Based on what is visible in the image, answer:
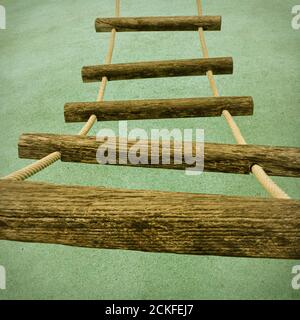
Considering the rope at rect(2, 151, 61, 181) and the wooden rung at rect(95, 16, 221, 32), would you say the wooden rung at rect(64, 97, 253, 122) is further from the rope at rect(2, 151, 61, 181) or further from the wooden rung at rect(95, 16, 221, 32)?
the wooden rung at rect(95, 16, 221, 32)

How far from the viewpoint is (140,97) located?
2.77 m

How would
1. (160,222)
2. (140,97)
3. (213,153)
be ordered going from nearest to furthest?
(160,222)
(213,153)
(140,97)

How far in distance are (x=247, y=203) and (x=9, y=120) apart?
2.49 metres

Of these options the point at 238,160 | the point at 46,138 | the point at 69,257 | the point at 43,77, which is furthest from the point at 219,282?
the point at 43,77

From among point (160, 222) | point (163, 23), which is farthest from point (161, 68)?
point (160, 222)

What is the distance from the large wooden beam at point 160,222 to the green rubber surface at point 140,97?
1.39m

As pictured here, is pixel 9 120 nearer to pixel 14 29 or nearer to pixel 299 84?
pixel 14 29

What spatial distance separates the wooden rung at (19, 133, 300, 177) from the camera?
40.1 inches

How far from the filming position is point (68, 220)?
61 cm

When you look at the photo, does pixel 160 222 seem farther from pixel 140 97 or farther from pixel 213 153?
pixel 140 97

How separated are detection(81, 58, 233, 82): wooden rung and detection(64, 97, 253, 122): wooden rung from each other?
31 cm

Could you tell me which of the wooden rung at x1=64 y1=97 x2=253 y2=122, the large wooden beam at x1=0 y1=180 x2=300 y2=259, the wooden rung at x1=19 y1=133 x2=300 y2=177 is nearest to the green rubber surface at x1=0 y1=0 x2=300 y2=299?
the wooden rung at x1=64 y1=97 x2=253 y2=122

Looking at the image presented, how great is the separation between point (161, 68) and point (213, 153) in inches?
31.6

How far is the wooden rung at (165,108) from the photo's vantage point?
1466mm
